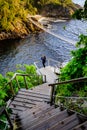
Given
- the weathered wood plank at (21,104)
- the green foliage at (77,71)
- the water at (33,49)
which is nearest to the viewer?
the green foliage at (77,71)

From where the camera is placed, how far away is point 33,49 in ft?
182

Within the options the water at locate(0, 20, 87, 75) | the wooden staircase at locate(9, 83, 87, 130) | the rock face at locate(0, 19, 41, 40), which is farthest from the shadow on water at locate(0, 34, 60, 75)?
the wooden staircase at locate(9, 83, 87, 130)

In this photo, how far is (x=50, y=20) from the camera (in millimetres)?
83938

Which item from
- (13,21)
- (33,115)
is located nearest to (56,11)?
(13,21)

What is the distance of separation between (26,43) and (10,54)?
790cm

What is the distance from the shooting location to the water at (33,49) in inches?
1895

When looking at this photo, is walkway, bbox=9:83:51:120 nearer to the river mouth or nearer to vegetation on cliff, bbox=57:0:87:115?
vegetation on cliff, bbox=57:0:87:115

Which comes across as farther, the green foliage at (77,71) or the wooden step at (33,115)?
the green foliage at (77,71)

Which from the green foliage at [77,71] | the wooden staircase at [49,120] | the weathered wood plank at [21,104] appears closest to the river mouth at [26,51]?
the weathered wood plank at [21,104]

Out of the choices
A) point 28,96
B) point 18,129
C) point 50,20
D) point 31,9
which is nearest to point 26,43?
point 50,20

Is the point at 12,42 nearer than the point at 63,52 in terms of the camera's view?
No

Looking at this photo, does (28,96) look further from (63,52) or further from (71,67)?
(63,52)

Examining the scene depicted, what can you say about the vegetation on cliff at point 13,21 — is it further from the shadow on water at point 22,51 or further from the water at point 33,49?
the shadow on water at point 22,51

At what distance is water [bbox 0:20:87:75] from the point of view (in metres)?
48.1
